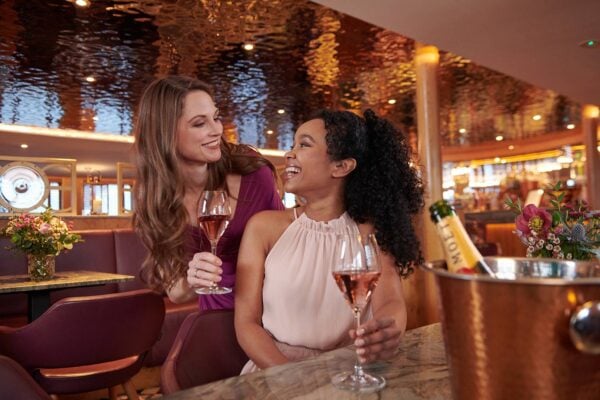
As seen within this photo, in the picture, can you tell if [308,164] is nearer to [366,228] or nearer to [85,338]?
[366,228]

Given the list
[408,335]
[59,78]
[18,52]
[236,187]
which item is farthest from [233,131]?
[408,335]

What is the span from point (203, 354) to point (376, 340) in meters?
0.60

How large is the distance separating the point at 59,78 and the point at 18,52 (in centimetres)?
117

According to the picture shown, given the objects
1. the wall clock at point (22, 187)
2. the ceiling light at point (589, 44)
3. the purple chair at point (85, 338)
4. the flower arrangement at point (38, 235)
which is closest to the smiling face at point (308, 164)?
the purple chair at point (85, 338)

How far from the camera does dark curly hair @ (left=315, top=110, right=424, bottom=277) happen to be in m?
1.56

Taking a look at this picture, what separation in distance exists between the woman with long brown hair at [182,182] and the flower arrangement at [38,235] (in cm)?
199

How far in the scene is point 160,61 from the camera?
664cm

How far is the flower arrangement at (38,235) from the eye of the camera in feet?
11.9

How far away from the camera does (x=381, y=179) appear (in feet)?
5.49

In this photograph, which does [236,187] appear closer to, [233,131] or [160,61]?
[160,61]

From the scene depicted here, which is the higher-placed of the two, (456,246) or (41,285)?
(456,246)

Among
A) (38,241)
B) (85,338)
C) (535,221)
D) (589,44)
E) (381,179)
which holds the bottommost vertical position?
(85,338)

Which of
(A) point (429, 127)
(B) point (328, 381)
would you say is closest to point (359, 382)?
(B) point (328, 381)

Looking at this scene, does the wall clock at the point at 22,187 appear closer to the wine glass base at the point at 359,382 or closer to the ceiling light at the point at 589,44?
the wine glass base at the point at 359,382
